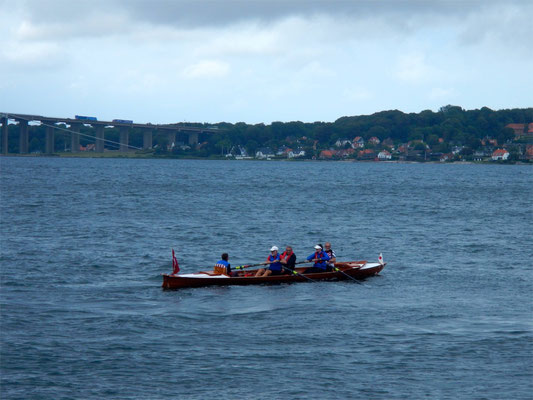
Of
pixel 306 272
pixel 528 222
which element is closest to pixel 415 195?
pixel 528 222

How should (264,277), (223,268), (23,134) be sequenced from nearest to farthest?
(223,268), (264,277), (23,134)

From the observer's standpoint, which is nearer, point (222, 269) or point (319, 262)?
point (222, 269)

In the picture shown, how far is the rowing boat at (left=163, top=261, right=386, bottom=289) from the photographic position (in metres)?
28.9

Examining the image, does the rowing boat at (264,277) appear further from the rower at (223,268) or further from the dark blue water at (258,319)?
the dark blue water at (258,319)

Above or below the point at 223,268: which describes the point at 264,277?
below

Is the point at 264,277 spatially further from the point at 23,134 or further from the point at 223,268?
the point at 23,134

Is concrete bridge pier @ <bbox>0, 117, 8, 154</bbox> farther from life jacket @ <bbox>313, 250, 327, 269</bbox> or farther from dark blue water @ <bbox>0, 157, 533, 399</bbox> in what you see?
life jacket @ <bbox>313, 250, 327, 269</bbox>

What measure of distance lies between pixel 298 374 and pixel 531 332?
809 cm

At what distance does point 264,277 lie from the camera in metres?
Answer: 30.3

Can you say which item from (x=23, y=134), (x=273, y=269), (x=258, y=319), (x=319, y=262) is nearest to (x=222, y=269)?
(x=273, y=269)

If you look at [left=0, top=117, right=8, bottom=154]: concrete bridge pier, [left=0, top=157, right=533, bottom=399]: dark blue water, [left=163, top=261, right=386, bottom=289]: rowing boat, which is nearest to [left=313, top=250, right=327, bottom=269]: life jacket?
[left=163, top=261, right=386, bottom=289]: rowing boat

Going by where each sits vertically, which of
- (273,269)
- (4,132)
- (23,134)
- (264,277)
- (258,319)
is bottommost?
(258,319)

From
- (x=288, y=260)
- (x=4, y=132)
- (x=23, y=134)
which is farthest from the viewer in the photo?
(x=23, y=134)

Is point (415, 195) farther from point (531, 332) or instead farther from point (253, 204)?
point (531, 332)
